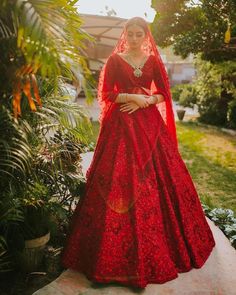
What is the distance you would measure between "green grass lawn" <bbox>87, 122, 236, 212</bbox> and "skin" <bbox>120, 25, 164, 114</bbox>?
6.53ft

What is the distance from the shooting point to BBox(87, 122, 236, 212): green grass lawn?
4887 mm

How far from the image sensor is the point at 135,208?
259cm

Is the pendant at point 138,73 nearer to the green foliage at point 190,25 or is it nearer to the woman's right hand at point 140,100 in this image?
the woman's right hand at point 140,100

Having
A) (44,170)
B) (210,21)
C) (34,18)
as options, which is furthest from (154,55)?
(210,21)

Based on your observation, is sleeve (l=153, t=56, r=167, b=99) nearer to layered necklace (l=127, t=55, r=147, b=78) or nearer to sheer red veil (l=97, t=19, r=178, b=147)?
sheer red veil (l=97, t=19, r=178, b=147)

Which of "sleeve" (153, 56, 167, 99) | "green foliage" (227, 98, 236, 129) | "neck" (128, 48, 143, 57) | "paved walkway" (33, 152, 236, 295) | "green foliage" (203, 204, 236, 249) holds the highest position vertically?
"neck" (128, 48, 143, 57)

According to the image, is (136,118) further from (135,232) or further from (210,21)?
(210,21)

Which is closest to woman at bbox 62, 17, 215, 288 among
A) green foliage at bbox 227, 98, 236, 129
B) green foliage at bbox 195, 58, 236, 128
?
green foliage at bbox 227, 98, 236, 129

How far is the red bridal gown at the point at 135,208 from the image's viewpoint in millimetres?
2518

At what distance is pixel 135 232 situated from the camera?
2.53 meters

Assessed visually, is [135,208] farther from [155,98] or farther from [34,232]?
[155,98]

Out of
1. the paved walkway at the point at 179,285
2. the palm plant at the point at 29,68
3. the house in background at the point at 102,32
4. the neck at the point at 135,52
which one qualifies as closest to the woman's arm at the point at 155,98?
the neck at the point at 135,52

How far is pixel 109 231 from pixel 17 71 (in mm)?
1366

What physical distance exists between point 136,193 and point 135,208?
0.39 feet
